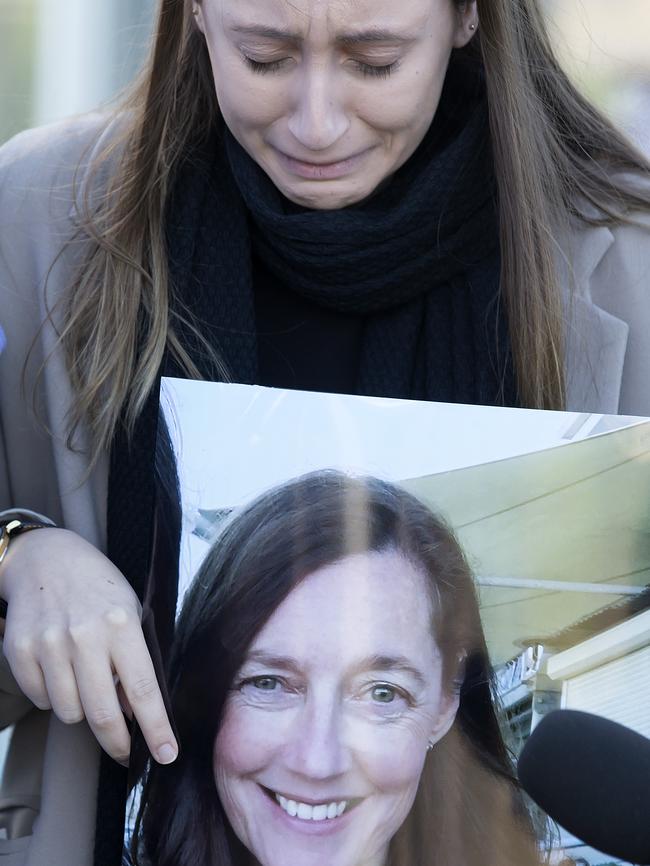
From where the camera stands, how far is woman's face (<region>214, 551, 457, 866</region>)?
1.07 m

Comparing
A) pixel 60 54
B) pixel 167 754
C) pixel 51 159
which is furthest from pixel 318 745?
pixel 60 54

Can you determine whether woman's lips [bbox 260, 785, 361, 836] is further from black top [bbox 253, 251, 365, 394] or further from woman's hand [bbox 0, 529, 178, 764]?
black top [bbox 253, 251, 365, 394]

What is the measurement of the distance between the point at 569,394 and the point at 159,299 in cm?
44

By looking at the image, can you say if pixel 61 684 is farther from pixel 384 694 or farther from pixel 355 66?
pixel 355 66

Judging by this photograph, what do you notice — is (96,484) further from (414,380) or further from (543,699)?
(543,699)

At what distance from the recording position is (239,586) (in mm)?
1114

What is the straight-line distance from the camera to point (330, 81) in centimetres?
128

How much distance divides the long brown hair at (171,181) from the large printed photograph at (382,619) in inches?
8.7

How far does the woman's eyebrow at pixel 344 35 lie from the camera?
1.24 metres

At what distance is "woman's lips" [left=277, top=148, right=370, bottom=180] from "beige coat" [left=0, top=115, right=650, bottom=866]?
245mm

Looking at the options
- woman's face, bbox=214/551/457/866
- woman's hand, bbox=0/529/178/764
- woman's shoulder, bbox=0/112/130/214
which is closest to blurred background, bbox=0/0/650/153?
woman's shoulder, bbox=0/112/130/214

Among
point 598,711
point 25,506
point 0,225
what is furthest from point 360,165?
point 598,711

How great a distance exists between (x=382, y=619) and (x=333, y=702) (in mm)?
80

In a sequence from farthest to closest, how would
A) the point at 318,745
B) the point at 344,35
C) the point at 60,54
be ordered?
the point at 60,54 → the point at 344,35 → the point at 318,745
